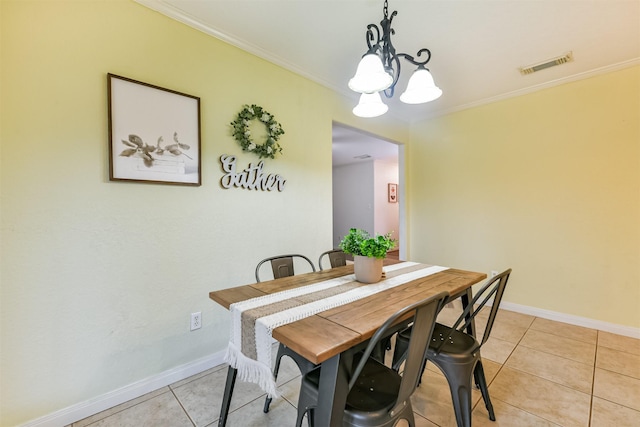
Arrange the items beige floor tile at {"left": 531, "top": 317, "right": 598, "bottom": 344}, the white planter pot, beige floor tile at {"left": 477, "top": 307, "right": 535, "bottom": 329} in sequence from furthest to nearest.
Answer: beige floor tile at {"left": 477, "top": 307, "right": 535, "bottom": 329} < beige floor tile at {"left": 531, "top": 317, "right": 598, "bottom": 344} < the white planter pot

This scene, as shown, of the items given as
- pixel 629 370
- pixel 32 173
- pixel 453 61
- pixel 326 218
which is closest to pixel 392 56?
pixel 453 61

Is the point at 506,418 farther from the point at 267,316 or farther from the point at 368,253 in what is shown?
the point at 267,316

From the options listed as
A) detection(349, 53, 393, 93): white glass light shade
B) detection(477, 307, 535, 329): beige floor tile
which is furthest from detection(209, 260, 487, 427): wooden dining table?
detection(477, 307, 535, 329): beige floor tile

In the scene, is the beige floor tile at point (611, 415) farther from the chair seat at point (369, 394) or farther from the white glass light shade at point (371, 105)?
the white glass light shade at point (371, 105)

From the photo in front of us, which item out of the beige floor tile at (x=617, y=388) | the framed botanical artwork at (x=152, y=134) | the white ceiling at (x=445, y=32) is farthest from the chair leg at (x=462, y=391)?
the white ceiling at (x=445, y=32)

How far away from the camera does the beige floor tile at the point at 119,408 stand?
59.8 inches

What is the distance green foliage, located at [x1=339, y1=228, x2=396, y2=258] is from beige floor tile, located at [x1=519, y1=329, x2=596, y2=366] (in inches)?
74.1

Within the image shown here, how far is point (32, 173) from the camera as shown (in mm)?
1396

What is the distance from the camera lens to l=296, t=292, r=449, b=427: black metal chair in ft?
3.17

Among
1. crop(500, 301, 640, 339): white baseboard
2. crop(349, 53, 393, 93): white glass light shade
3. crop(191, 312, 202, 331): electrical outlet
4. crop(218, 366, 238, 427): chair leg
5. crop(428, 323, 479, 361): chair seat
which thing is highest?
crop(349, 53, 393, 93): white glass light shade

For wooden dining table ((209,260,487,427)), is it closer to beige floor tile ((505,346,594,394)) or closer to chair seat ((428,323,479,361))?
chair seat ((428,323,479,361))

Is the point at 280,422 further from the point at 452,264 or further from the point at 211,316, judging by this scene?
the point at 452,264

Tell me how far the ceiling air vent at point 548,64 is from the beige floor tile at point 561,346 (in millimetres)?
2514

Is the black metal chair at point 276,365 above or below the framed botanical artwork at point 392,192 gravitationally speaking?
below
